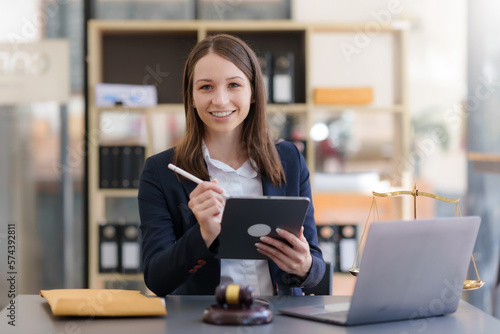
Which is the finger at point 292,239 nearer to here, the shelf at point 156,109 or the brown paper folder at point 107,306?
the brown paper folder at point 107,306

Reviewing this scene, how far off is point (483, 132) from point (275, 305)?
2683 mm

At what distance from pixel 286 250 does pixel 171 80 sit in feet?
9.06

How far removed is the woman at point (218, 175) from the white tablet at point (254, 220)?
0.09 metres

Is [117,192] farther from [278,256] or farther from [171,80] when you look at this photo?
[278,256]

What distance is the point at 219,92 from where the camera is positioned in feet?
6.00

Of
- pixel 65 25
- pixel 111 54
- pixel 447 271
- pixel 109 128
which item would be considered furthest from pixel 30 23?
pixel 447 271

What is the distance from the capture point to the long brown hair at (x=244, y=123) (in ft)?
6.29

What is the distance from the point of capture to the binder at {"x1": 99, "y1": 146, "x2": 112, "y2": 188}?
3936 mm

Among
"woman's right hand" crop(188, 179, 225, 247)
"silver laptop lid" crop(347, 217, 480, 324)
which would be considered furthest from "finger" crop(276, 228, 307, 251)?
"silver laptop lid" crop(347, 217, 480, 324)

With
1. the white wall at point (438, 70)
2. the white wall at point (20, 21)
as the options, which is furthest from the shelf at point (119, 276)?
the white wall at point (438, 70)

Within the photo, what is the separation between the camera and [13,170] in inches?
165

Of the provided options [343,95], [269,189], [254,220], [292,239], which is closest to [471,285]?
[292,239]

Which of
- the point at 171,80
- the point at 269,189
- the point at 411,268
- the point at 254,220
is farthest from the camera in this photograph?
the point at 171,80

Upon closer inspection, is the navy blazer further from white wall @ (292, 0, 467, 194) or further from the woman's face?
white wall @ (292, 0, 467, 194)
